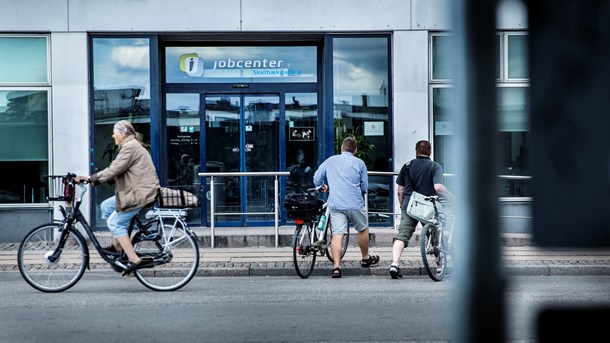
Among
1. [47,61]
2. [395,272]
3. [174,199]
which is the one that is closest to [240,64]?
[47,61]

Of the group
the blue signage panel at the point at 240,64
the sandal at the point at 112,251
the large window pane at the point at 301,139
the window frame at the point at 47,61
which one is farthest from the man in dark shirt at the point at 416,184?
the window frame at the point at 47,61

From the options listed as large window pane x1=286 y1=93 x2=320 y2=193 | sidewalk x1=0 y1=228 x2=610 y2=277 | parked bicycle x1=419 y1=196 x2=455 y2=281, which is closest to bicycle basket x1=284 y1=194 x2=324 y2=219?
sidewalk x1=0 y1=228 x2=610 y2=277

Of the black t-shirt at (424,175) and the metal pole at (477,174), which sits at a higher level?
the metal pole at (477,174)

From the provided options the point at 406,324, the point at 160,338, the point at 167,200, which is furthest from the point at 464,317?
the point at 167,200

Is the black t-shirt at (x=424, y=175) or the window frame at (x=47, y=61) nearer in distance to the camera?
the black t-shirt at (x=424, y=175)

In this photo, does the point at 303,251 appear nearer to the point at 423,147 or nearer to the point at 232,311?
the point at 423,147

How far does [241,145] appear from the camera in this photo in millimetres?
16438

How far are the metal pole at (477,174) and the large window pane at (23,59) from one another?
1515 centimetres

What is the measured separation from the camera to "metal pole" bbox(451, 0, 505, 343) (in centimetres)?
107

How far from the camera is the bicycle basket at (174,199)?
31.2ft

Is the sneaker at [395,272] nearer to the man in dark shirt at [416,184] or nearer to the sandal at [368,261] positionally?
the man in dark shirt at [416,184]

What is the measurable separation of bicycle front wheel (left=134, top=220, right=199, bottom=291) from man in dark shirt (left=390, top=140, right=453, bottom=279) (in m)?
2.62

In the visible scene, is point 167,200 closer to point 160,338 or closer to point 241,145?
point 160,338

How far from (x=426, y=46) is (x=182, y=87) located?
14.2 ft
